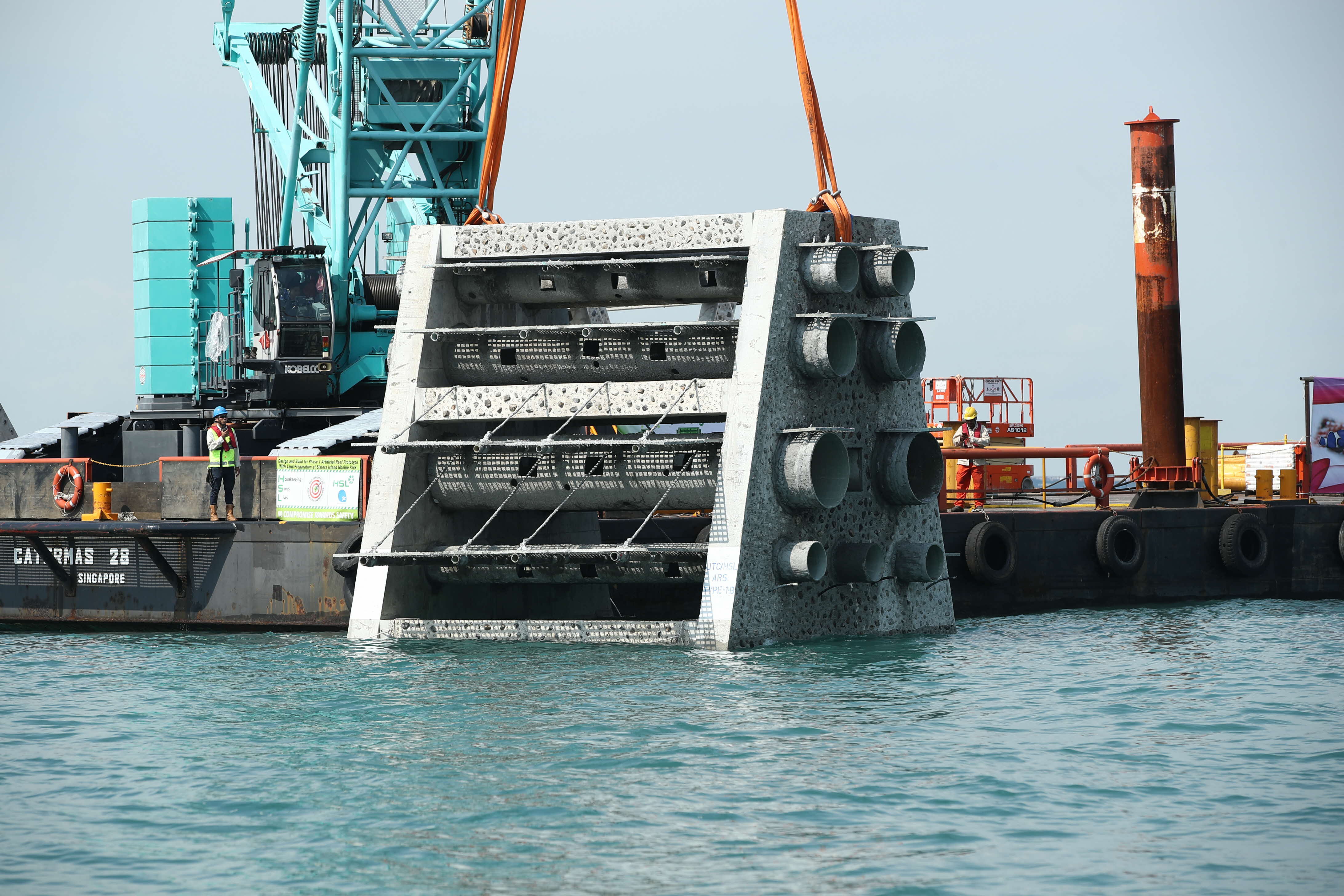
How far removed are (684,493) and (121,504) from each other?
10.1 m

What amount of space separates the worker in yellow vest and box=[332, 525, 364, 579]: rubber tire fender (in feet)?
7.32

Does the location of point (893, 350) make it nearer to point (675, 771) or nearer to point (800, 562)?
point (800, 562)

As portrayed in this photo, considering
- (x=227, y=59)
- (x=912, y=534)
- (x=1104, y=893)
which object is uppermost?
(x=227, y=59)

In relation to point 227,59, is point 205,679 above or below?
below

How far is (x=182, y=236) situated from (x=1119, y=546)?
83.6 feet

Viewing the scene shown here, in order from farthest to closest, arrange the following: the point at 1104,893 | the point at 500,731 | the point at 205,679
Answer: the point at 205,679
the point at 500,731
the point at 1104,893

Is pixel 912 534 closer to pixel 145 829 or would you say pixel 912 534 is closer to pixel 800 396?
pixel 800 396

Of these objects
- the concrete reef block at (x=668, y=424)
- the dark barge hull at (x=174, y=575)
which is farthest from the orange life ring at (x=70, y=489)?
the concrete reef block at (x=668, y=424)

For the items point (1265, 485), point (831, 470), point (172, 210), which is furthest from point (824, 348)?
point (172, 210)

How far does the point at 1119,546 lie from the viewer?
27.0 m

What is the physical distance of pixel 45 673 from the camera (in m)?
19.3

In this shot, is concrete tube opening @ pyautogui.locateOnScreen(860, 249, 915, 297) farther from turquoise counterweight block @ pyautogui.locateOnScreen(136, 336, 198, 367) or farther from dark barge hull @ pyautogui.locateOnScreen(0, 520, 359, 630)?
turquoise counterweight block @ pyautogui.locateOnScreen(136, 336, 198, 367)

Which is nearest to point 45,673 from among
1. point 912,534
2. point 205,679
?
point 205,679

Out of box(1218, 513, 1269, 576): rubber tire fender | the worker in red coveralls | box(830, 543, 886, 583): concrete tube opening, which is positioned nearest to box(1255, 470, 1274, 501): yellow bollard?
box(1218, 513, 1269, 576): rubber tire fender
